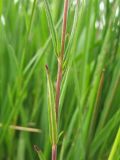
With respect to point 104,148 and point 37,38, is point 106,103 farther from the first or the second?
point 37,38

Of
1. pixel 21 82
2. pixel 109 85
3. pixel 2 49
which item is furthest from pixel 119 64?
pixel 2 49

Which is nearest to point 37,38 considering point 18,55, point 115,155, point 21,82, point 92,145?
point 18,55

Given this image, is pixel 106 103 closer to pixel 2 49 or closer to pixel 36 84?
pixel 36 84

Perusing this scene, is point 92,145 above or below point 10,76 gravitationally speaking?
below

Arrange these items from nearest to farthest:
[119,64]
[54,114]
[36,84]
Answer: [54,114]
[119,64]
[36,84]

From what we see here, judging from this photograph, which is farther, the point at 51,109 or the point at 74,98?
the point at 74,98

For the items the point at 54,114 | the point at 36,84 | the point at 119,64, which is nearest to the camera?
the point at 54,114

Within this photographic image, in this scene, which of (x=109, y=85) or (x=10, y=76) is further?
(x=10, y=76)

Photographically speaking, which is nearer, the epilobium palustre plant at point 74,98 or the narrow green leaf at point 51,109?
the narrow green leaf at point 51,109

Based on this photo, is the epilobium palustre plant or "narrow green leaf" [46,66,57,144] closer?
"narrow green leaf" [46,66,57,144]
